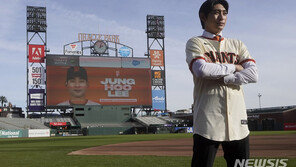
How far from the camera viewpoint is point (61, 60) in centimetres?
5406

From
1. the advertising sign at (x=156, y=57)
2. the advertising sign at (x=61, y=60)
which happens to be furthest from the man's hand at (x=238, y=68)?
the advertising sign at (x=156, y=57)

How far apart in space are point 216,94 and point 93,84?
174ft

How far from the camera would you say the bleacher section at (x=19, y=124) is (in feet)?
150

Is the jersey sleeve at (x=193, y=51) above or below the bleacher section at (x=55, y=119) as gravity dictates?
above

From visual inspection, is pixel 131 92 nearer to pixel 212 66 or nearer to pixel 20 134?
pixel 20 134

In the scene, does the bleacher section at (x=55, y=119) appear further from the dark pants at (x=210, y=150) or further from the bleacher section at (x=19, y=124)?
the dark pants at (x=210, y=150)

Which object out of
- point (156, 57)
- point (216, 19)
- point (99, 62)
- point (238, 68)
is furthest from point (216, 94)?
point (156, 57)

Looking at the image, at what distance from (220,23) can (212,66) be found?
0.45 meters

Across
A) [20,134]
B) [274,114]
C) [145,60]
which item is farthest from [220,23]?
[145,60]

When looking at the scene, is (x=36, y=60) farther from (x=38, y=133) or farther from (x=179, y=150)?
(x=179, y=150)

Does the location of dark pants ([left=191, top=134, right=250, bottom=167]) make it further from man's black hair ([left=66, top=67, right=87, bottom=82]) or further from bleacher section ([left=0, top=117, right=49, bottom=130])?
man's black hair ([left=66, top=67, right=87, bottom=82])

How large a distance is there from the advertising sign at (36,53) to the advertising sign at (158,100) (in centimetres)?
2069

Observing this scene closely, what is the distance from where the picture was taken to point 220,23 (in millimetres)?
2828

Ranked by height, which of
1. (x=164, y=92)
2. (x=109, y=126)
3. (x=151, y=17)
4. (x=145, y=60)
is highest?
(x=151, y=17)
